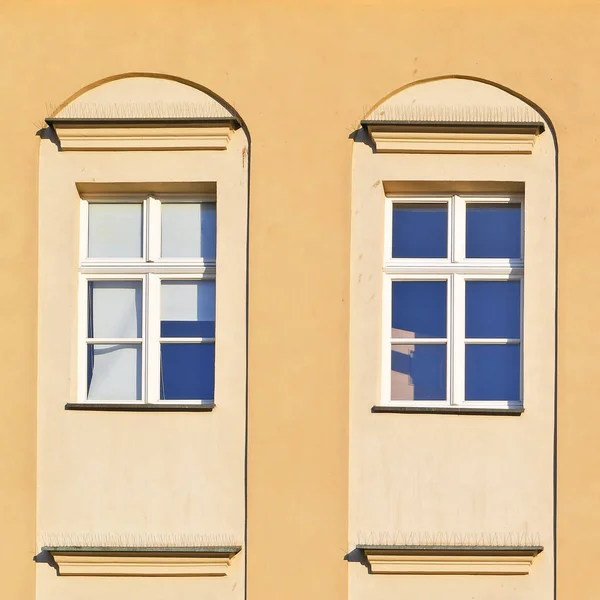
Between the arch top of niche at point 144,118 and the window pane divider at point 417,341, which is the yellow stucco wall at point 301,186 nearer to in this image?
the arch top of niche at point 144,118

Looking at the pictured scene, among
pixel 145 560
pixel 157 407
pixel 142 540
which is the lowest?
pixel 145 560

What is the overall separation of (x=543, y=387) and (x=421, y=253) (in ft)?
4.04

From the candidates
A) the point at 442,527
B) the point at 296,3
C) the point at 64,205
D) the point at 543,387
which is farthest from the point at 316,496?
the point at 296,3

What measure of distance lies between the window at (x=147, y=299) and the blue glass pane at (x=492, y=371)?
1.74 meters

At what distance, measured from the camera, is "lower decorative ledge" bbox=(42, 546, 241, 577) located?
903cm

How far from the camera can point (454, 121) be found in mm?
9375

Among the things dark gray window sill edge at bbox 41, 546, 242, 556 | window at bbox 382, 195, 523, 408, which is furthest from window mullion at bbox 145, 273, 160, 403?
window at bbox 382, 195, 523, 408

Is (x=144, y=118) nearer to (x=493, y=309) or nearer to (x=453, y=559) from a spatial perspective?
(x=493, y=309)

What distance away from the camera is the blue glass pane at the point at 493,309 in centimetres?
940

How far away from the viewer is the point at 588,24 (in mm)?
9398

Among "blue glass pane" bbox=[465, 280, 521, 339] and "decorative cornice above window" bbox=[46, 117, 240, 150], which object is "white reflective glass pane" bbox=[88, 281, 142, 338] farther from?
"blue glass pane" bbox=[465, 280, 521, 339]

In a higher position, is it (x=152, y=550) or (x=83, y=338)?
(x=83, y=338)

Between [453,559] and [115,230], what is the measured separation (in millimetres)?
3190

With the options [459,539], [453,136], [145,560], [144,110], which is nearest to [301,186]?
[453,136]
